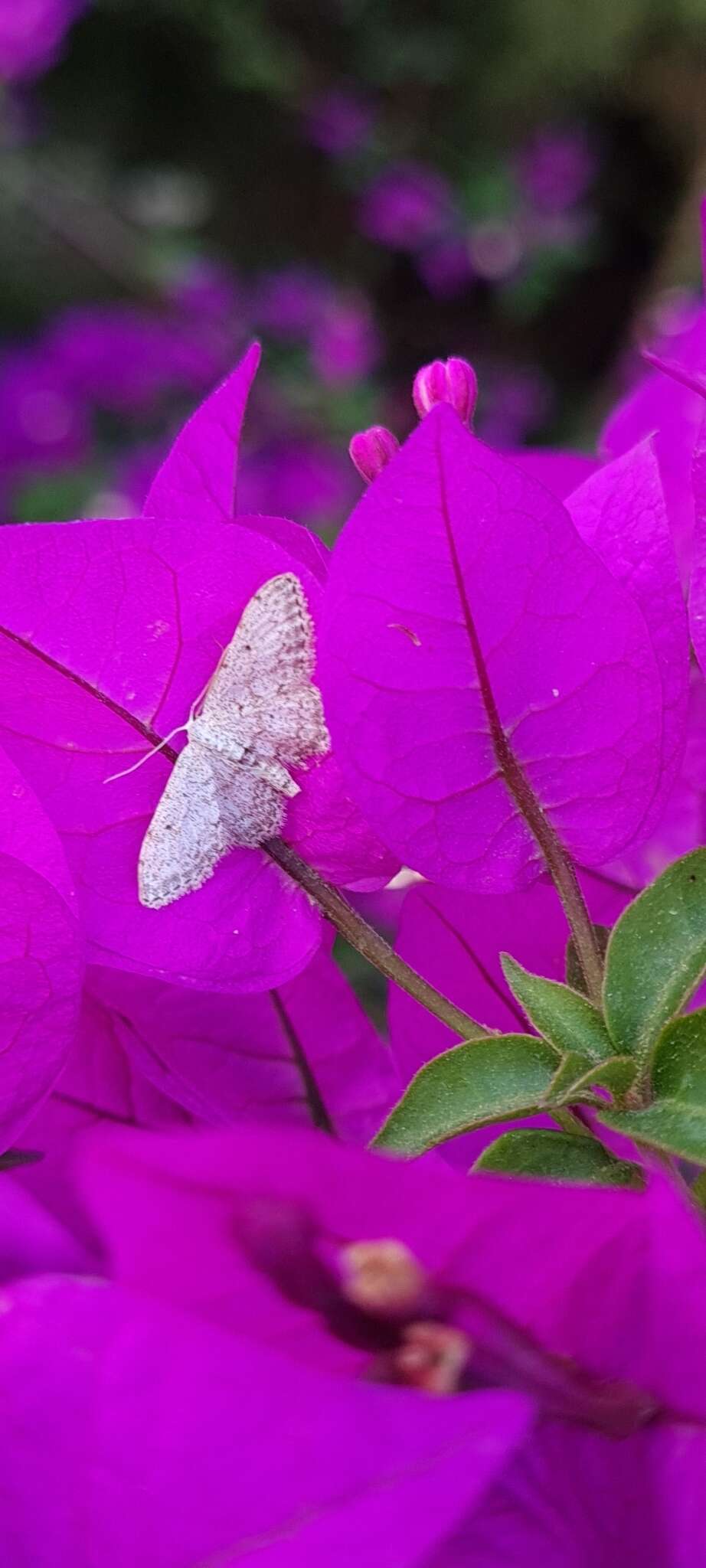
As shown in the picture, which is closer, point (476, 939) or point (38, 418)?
point (476, 939)

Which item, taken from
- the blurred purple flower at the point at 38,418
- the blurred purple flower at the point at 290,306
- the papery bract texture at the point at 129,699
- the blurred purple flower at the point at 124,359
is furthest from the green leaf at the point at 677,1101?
the blurred purple flower at the point at 290,306

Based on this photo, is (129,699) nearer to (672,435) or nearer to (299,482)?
(672,435)

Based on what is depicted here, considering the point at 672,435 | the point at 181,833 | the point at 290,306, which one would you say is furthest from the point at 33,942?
the point at 290,306

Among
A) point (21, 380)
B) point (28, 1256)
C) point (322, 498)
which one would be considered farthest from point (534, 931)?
point (21, 380)

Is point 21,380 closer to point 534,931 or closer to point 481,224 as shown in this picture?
point 481,224

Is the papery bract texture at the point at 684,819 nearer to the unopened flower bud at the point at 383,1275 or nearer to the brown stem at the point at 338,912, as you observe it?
the brown stem at the point at 338,912

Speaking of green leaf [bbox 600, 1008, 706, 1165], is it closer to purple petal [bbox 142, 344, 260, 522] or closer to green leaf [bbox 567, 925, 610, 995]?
green leaf [bbox 567, 925, 610, 995]
